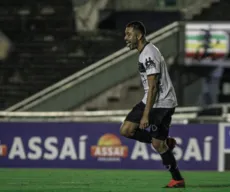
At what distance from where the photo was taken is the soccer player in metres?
10.6

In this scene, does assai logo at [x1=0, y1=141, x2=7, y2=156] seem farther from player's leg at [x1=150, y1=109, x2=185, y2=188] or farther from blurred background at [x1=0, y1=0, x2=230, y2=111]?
player's leg at [x1=150, y1=109, x2=185, y2=188]

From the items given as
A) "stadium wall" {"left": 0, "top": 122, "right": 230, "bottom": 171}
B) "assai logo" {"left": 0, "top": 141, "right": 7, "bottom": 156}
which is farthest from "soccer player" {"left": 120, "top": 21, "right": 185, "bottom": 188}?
"assai logo" {"left": 0, "top": 141, "right": 7, "bottom": 156}

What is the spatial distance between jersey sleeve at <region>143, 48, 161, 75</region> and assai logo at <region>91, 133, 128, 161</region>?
29.2ft

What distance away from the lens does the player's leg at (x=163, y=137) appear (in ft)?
35.3

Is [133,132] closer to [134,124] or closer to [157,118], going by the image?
[134,124]

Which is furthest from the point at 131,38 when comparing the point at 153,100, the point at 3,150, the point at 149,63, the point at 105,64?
the point at 105,64

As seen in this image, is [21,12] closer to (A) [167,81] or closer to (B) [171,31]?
(B) [171,31]

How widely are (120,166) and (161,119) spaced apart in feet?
28.7

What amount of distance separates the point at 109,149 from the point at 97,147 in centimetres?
27

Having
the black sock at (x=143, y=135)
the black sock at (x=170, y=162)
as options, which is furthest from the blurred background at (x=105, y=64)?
the black sock at (x=170, y=162)

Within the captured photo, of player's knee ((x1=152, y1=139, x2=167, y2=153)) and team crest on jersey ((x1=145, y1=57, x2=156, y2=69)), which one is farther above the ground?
team crest on jersey ((x1=145, y1=57, x2=156, y2=69))

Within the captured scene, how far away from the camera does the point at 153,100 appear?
10586 millimetres

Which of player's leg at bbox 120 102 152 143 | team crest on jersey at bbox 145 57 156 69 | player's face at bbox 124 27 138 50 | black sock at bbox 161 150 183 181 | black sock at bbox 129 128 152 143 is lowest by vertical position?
black sock at bbox 161 150 183 181

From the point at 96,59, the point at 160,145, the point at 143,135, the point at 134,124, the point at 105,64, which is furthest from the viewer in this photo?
the point at 96,59
